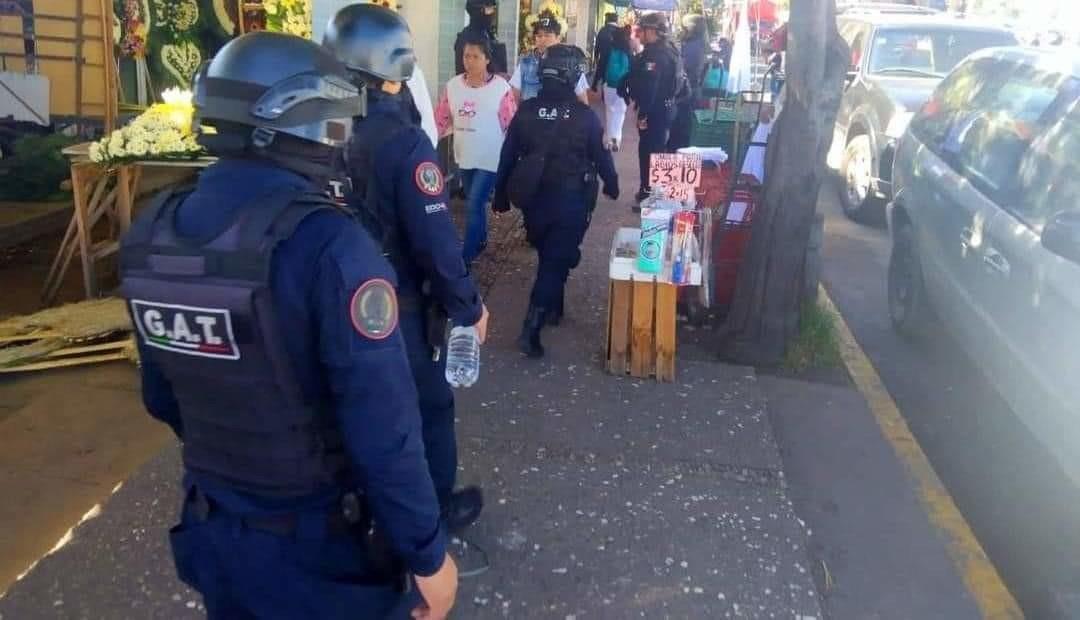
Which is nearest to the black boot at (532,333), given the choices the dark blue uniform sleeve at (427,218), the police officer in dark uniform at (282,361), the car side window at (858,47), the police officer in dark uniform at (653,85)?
the dark blue uniform sleeve at (427,218)

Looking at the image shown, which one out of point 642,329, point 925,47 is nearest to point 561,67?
point 642,329

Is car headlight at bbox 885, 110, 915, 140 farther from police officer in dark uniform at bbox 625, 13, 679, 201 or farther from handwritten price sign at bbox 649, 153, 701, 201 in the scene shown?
handwritten price sign at bbox 649, 153, 701, 201

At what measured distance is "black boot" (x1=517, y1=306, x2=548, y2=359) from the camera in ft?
18.0

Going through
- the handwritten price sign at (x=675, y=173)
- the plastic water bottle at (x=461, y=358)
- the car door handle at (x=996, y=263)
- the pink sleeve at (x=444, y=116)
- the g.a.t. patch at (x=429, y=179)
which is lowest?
the plastic water bottle at (x=461, y=358)

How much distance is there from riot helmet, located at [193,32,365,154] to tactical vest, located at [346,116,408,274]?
1.14 metres

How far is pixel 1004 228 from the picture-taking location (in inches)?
177

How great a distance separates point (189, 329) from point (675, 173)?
420cm

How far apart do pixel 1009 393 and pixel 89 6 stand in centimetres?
825

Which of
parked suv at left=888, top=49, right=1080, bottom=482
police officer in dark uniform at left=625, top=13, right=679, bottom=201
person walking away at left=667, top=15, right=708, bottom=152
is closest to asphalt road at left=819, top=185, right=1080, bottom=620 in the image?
parked suv at left=888, top=49, right=1080, bottom=482

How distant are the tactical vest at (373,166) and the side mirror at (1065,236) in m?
2.33

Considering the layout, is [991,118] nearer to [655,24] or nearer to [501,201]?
[501,201]

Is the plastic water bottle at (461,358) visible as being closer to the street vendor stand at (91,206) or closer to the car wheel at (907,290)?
the street vendor stand at (91,206)

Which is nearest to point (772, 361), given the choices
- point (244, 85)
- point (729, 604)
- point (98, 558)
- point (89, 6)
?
point (729, 604)

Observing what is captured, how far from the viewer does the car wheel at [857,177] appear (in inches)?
383
